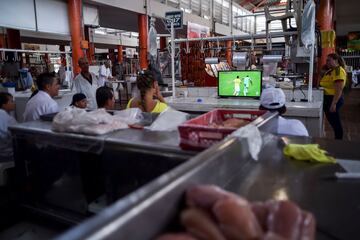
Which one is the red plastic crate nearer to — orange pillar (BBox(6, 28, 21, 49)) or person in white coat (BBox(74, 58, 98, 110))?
person in white coat (BBox(74, 58, 98, 110))

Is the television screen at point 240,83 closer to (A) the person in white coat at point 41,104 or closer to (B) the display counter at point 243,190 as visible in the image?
(A) the person in white coat at point 41,104

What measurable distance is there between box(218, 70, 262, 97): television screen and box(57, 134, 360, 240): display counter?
2462mm

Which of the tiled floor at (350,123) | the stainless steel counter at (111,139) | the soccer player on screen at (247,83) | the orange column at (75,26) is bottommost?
the tiled floor at (350,123)

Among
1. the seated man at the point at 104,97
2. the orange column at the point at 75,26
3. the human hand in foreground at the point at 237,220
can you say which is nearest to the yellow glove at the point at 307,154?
the human hand in foreground at the point at 237,220

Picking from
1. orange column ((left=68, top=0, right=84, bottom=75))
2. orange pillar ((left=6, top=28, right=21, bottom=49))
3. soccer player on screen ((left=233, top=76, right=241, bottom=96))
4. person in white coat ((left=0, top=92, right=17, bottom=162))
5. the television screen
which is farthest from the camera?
orange pillar ((left=6, top=28, right=21, bottom=49))

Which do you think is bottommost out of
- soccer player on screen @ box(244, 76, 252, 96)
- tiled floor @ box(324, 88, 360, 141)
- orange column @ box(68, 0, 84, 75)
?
tiled floor @ box(324, 88, 360, 141)

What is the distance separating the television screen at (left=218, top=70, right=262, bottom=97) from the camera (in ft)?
13.0

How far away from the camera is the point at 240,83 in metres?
4.12

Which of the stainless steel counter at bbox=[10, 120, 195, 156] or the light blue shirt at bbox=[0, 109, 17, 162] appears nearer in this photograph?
the stainless steel counter at bbox=[10, 120, 195, 156]

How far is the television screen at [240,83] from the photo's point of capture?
3.96 meters

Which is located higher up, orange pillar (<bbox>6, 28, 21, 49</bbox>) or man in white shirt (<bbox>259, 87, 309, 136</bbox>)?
orange pillar (<bbox>6, 28, 21, 49</bbox>)

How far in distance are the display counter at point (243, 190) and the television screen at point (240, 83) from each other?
2.46 metres

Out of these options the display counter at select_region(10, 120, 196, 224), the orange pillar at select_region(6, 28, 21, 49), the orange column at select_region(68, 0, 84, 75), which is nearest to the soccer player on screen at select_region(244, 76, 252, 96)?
the display counter at select_region(10, 120, 196, 224)

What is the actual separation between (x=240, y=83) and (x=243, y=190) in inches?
124
